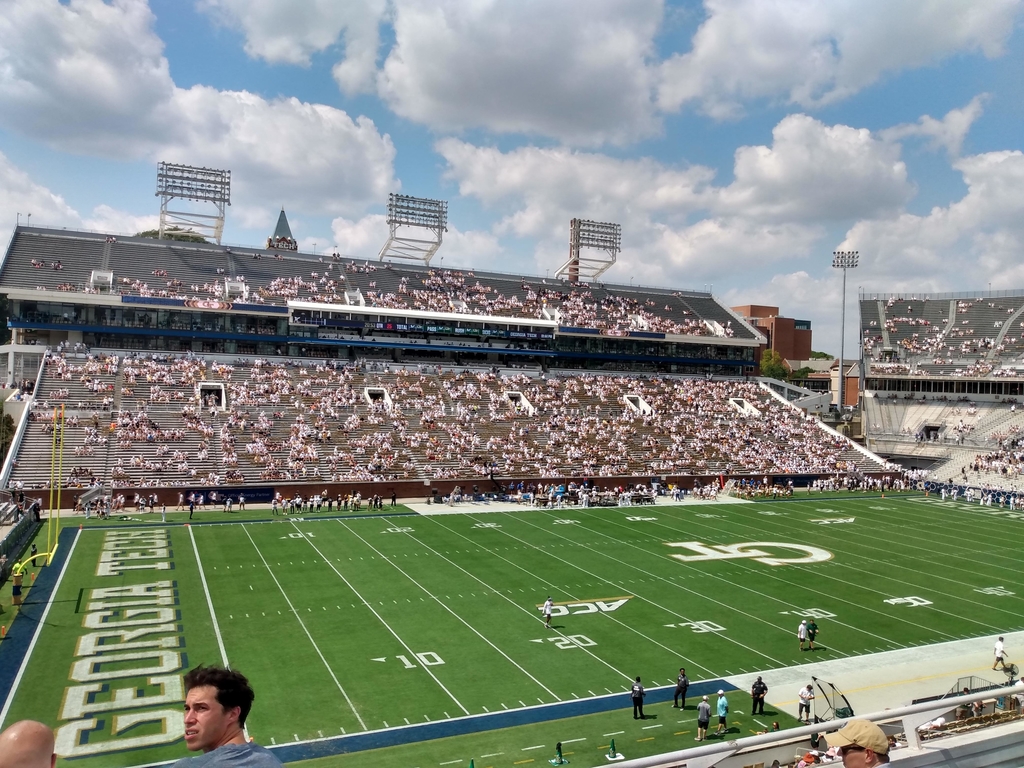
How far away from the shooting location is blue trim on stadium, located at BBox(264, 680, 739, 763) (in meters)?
13.7

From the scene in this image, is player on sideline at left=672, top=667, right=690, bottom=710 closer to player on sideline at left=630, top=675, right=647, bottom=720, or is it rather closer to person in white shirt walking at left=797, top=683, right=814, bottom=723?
player on sideline at left=630, top=675, right=647, bottom=720

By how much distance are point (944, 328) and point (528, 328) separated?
112 feet

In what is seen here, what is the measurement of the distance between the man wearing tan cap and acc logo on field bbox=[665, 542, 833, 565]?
25.3 metres

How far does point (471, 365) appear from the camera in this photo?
57469 mm

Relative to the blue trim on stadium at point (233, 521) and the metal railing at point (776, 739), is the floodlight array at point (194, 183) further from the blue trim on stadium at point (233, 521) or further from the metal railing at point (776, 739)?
the metal railing at point (776, 739)

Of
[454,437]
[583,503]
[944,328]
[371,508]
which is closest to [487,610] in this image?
[371,508]

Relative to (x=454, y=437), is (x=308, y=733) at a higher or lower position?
lower

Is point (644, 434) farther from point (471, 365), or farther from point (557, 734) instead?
point (557, 734)

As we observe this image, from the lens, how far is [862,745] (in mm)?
3633

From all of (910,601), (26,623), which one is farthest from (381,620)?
(910,601)

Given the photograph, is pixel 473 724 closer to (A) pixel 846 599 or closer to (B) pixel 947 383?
(A) pixel 846 599

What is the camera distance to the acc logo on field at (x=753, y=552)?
93.6 ft

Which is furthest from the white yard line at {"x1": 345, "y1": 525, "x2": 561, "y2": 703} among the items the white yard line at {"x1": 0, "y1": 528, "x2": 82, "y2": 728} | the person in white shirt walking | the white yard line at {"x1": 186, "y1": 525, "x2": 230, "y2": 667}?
the white yard line at {"x1": 0, "y1": 528, "x2": 82, "y2": 728}

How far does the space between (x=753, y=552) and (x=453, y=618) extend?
13.9 m
